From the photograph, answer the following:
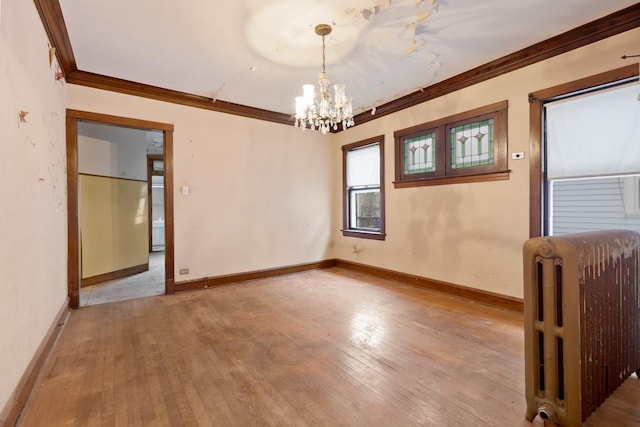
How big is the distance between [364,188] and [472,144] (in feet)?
6.55

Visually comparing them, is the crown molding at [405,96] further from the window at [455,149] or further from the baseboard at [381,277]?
the baseboard at [381,277]

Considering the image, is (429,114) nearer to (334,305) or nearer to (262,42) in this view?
(262,42)

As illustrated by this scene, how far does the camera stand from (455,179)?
3.88 m

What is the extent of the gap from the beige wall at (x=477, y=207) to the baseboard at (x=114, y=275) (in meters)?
4.32

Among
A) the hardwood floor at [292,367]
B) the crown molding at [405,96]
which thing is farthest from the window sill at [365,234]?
the crown molding at [405,96]

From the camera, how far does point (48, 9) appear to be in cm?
234

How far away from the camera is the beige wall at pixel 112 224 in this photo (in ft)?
15.1

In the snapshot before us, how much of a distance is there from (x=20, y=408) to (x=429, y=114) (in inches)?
187

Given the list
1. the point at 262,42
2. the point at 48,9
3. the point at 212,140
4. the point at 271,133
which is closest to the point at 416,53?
the point at 262,42

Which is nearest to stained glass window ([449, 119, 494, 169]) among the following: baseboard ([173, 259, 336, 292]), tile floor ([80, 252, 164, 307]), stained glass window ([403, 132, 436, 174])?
stained glass window ([403, 132, 436, 174])

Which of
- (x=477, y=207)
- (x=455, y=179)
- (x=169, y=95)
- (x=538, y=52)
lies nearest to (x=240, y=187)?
(x=169, y=95)

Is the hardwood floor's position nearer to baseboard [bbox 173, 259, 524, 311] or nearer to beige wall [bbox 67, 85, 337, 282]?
baseboard [bbox 173, 259, 524, 311]

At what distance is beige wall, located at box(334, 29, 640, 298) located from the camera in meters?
2.96

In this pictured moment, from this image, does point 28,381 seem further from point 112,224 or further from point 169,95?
point 112,224
